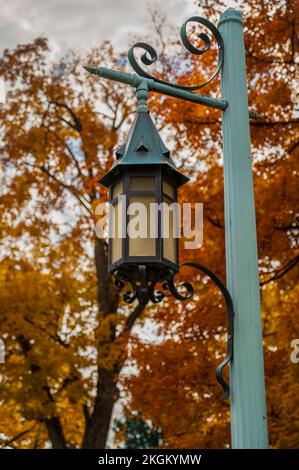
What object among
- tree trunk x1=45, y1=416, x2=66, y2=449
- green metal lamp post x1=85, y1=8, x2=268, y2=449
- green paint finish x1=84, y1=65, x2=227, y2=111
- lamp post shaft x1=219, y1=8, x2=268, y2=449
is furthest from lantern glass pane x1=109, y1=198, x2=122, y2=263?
tree trunk x1=45, y1=416, x2=66, y2=449

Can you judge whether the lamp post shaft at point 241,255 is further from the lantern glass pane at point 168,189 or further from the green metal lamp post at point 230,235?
the lantern glass pane at point 168,189

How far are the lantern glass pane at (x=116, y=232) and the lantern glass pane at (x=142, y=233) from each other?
77 millimetres

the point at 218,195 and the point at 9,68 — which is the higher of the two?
the point at 9,68

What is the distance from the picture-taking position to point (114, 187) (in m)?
3.67

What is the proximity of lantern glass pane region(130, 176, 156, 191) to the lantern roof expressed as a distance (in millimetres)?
70

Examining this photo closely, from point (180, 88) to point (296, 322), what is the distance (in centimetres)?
563

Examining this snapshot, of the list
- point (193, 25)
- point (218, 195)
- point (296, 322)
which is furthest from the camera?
point (193, 25)

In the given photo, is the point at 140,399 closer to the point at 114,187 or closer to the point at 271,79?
the point at 271,79

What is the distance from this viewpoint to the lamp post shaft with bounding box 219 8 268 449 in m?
3.26

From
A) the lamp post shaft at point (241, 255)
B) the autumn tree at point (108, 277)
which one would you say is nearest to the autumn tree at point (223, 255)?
the autumn tree at point (108, 277)

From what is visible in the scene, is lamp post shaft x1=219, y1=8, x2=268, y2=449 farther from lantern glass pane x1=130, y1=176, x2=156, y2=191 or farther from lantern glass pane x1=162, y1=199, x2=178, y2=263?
lantern glass pane x1=130, y1=176, x2=156, y2=191

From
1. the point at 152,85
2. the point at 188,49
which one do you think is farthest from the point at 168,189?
the point at 188,49
